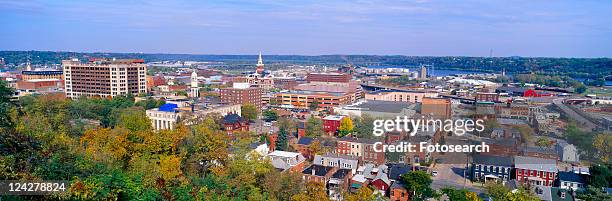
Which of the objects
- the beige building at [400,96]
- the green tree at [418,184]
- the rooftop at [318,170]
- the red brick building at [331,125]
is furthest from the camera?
the beige building at [400,96]

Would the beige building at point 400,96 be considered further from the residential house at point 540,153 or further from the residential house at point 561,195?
the residential house at point 561,195

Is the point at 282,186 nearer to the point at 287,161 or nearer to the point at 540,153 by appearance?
the point at 287,161

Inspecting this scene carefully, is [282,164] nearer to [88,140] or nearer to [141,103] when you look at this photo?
[88,140]

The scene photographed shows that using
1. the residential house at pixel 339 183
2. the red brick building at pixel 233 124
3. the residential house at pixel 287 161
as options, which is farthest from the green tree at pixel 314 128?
the residential house at pixel 339 183

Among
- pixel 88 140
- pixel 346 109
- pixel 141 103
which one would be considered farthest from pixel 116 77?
pixel 88 140

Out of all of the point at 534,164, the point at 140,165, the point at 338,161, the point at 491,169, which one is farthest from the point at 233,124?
the point at 534,164

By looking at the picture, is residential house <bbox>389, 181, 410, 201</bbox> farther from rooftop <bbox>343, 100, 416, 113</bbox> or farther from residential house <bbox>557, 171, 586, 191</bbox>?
rooftop <bbox>343, 100, 416, 113</bbox>

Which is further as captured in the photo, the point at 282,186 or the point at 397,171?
the point at 397,171
